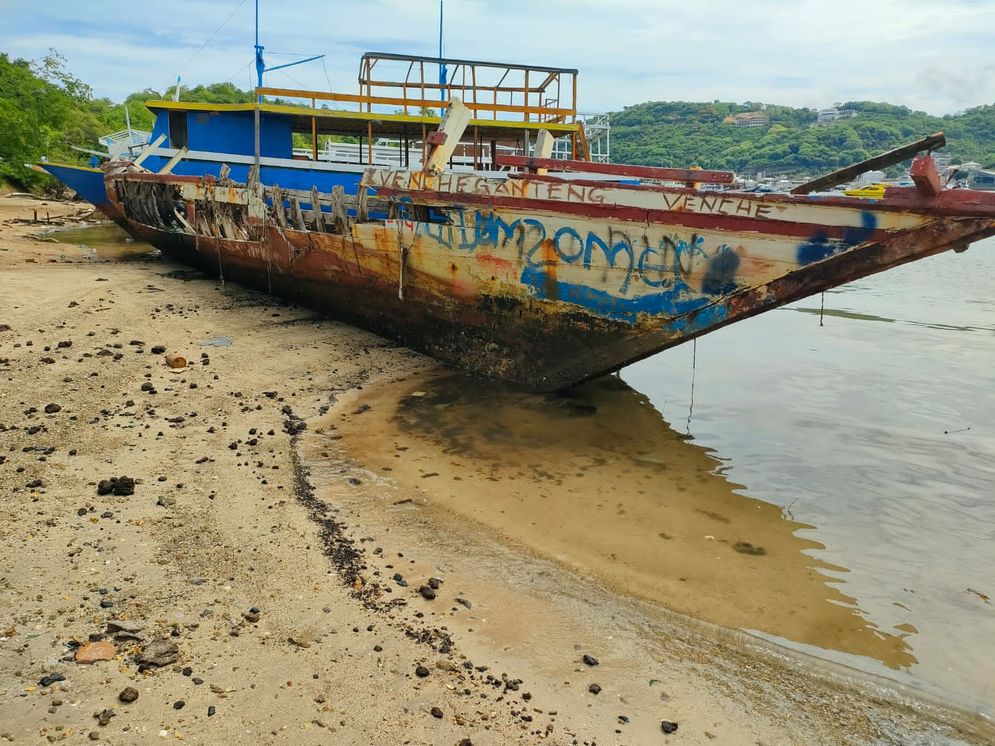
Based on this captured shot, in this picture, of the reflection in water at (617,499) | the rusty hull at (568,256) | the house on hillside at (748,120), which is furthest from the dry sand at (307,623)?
the house on hillside at (748,120)

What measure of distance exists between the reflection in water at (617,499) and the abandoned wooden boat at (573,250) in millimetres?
783

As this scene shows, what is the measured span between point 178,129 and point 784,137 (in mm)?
59895

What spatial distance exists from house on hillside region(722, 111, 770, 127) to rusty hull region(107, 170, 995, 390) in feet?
235

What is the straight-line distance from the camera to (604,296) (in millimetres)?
6840

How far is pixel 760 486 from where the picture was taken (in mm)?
5992

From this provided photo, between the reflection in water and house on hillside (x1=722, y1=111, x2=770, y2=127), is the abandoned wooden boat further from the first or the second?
house on hillside (x1=722, y1=111, x2=770, y2=127)

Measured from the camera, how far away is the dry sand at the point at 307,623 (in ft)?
9.64

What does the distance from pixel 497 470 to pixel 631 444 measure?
1.47 m

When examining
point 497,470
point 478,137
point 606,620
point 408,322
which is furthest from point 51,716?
point 478,137

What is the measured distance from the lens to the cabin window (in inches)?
529

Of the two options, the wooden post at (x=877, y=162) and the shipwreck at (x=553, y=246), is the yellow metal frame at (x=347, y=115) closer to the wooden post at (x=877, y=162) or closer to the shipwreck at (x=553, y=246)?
the shipwreck at (x=553, y=246)

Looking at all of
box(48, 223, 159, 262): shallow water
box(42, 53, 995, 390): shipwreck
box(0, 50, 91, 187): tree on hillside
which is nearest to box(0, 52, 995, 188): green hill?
box(0, 50, 91, 187): tree on hillside

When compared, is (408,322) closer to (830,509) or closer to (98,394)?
(98,394)

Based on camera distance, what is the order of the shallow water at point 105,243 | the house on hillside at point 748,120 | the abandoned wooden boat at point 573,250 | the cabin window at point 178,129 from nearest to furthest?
1. the abandoned wooden boat at point 573,250
2. the cabin window at point 178,129
3. the shallow water at point 105,243
4. the house on hillside at point 748,120
